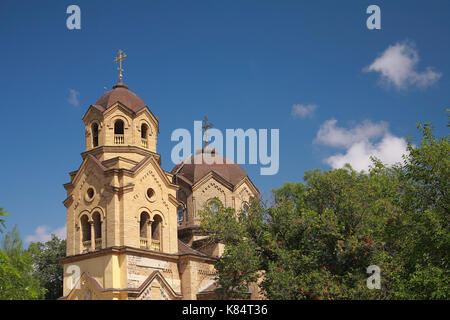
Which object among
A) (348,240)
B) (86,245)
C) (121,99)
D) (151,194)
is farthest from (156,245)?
(348,240)

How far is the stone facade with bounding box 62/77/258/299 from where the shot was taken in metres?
27.1

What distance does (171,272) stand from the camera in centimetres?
2947

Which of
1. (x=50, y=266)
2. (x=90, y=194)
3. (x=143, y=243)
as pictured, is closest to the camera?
(x=143, y=243)

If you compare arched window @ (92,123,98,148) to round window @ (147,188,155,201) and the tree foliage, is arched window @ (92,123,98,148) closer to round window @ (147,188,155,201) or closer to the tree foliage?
round window @ (147,188,155,201)

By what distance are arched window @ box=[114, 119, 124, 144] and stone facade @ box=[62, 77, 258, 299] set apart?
5 centimetres

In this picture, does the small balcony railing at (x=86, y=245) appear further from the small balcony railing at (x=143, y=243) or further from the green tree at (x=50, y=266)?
the green tree at (x=50, y=266)

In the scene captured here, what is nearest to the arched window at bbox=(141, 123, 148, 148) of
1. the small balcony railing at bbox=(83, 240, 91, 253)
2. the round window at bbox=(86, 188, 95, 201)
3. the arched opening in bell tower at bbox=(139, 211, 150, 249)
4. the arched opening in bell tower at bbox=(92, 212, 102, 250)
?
the round window at bbox=(86, 188, 95, 201)

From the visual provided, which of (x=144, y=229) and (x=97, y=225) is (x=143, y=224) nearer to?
(x=144, y=229)

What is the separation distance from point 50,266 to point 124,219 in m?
20.3

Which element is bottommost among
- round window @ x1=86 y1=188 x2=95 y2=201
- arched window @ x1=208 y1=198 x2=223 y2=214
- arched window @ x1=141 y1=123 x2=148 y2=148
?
arched window @ x1=208 y1=198 x2=223 y2=214

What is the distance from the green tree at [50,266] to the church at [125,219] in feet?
54.1

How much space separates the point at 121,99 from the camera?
3086cm

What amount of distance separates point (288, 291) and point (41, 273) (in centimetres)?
2725
